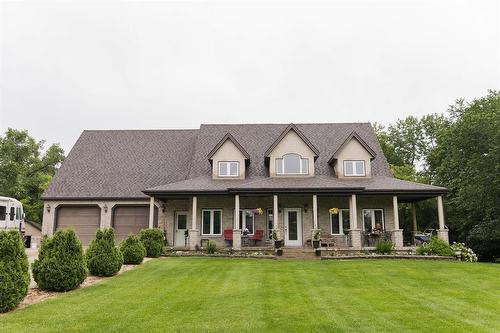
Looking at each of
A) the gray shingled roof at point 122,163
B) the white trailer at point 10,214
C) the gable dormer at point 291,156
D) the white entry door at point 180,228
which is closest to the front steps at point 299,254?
the gable dormer at point 291,156

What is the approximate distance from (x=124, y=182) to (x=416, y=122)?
3273 centimetres

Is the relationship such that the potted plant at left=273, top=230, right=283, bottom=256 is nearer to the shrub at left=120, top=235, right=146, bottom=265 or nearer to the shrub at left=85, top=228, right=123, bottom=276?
the shrub at left=120, top=235, right=146, bottom=265

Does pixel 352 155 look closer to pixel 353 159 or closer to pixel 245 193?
pixel 353 159

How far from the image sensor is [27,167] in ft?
143

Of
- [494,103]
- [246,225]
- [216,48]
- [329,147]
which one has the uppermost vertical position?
[216,48]

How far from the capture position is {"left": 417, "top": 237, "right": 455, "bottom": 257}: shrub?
62.5ft

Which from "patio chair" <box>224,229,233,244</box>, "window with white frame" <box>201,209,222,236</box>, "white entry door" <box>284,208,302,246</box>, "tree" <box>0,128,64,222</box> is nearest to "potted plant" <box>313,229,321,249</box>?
"white entry door" <box>284,208,302,246</box>

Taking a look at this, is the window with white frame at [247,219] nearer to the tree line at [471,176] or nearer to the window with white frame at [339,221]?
the window with white frame at [339,221]

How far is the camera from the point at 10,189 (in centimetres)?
3953

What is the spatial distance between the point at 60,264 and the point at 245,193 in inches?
461

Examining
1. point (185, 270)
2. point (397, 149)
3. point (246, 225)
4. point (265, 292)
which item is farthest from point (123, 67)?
point (397, 149)

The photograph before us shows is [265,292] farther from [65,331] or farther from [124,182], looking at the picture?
[124,182]

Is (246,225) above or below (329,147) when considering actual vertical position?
below

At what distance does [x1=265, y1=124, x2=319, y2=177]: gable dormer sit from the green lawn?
9863 millimetres
